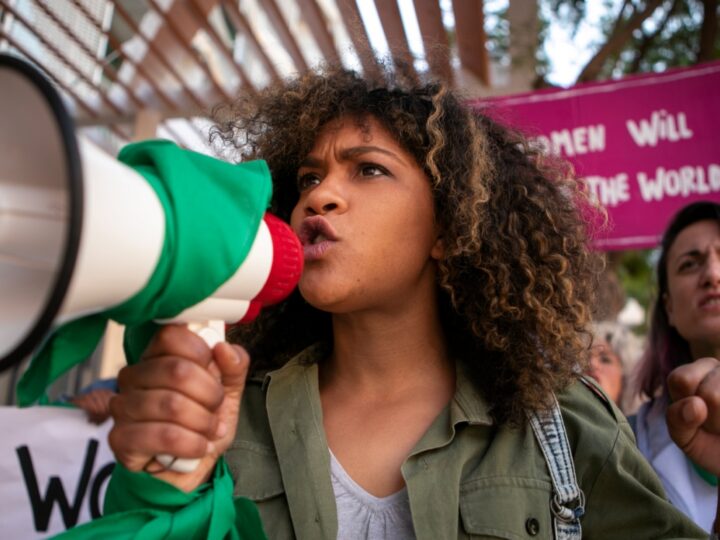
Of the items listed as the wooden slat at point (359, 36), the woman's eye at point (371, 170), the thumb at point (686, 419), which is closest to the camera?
the thumb at point (686, 419)

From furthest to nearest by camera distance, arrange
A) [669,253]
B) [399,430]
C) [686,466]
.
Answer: [669,253], [686,466], [399,430]

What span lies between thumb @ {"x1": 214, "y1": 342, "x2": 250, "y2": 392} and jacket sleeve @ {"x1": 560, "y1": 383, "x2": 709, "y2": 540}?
821 millimetres

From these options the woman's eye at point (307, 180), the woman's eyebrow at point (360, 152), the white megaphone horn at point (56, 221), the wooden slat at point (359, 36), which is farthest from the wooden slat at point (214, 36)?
the white megaphone horn at point (56, 221)

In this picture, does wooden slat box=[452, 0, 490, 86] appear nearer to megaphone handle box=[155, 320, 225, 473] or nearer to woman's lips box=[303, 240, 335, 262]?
woman's lips box=[303, 240, 335, 262]

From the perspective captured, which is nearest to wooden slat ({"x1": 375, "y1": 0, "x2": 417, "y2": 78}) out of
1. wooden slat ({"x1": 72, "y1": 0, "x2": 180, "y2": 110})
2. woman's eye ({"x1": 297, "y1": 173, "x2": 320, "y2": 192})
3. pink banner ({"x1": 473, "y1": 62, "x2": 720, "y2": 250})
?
pink banner ({"x1": 473, "y1": 62, "x2": 720, "y2": 250})

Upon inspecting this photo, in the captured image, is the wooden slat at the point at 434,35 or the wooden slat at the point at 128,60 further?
the wooden slat at the point at 128,60

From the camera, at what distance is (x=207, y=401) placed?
1029 millimetres

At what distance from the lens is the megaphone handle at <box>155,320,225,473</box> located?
1054 mm

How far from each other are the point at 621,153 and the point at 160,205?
252 cm

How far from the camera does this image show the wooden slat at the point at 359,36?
2.11m

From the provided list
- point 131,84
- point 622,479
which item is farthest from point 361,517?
point 131,84

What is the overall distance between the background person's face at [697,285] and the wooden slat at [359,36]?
4.56 ft

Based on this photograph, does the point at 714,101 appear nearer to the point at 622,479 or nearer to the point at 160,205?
the point at 622,479

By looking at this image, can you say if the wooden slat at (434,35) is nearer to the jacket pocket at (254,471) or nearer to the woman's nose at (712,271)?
the woman's nose at (712,271)
